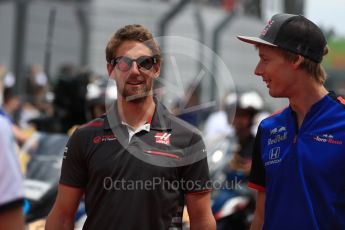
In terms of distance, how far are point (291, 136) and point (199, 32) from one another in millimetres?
7260

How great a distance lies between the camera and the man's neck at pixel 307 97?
4.16 meters

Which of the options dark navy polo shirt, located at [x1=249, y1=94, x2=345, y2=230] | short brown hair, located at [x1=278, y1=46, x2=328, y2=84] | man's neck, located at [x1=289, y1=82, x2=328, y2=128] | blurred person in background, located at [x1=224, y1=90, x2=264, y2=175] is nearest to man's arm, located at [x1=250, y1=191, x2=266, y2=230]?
dark navy polo shirt, located at [x1=249, y1=94, x2=345, y2=230]

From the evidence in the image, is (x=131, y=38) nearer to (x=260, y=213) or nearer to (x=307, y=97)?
(x=307, y=97)

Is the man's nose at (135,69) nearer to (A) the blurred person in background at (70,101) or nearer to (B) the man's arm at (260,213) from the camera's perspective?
(B) the man's arm at (260,213)

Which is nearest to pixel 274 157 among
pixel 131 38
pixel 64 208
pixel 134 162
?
pixel 134 162

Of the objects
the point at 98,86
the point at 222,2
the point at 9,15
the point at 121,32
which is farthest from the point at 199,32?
the point at 121,32

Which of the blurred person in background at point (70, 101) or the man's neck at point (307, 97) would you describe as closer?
the man's neck at point (307, 97)

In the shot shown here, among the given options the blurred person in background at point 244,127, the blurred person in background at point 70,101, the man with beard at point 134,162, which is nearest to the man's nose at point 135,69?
the man with beard at point 134,162

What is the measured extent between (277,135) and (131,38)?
0.88 m

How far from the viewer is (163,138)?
4324 mm

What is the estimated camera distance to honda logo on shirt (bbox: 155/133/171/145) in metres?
4.31

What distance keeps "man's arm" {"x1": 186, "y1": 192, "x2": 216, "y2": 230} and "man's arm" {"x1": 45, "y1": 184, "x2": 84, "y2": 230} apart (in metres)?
0.55

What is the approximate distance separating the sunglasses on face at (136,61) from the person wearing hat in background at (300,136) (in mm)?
490

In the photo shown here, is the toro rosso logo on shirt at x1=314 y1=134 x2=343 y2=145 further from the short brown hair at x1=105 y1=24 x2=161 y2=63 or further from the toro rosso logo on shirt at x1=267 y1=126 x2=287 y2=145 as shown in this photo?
the short brown hair at x1=105 y1=24 x2=161 y2=63
